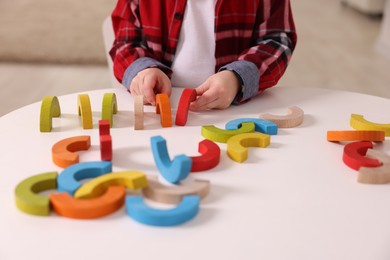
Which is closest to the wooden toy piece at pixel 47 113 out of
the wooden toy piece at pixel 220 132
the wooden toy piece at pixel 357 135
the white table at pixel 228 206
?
the white table at pixel 228 206

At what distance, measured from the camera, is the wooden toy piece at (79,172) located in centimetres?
61

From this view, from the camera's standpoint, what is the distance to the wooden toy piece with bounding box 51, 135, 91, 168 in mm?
680

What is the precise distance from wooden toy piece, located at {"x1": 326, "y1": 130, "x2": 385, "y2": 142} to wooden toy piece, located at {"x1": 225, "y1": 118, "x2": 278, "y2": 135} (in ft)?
0.27

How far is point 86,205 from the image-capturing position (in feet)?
1.85

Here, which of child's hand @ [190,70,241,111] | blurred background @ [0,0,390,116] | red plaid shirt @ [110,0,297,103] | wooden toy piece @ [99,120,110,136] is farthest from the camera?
blurred background @ [0,0,390,116]

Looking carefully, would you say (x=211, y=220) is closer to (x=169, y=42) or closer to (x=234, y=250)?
(x=234, y=250)

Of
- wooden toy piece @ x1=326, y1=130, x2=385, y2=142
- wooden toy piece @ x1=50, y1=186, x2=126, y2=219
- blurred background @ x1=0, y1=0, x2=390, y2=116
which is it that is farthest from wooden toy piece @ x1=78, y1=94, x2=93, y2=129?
blurred background @ x1=0, y1=0, x2=390, y2=116

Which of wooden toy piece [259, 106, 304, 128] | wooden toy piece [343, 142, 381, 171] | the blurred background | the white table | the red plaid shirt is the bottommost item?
the blurred background

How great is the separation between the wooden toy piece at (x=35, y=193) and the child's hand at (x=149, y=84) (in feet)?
1.09

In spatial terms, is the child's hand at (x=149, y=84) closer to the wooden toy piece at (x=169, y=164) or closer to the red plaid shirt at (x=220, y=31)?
the red plaid shirt at (x=220, y=31)

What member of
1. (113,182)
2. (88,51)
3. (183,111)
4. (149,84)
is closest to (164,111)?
(183,111)

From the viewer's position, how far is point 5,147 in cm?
74

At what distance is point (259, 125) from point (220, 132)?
2.8 inches

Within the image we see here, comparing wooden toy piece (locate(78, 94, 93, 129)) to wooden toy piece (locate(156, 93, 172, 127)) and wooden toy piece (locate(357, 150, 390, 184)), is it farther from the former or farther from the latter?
wooden toy piece (locate(357, 150, 390, 184))
